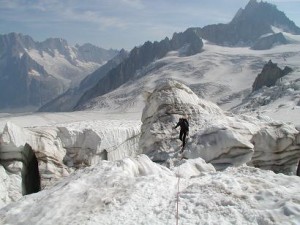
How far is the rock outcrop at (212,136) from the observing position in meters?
20.3

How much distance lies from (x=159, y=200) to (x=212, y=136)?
9853mm

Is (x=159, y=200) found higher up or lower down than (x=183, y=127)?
lower down

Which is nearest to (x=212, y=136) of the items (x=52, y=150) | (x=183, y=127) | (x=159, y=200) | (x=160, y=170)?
(x=183, y=127)

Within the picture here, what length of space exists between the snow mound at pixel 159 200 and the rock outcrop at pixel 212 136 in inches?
277

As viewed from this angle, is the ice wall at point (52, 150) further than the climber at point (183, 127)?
Yes

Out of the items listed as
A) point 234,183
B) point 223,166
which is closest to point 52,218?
point 234,183

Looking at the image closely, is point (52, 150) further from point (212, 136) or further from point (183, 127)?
point (212, 136)

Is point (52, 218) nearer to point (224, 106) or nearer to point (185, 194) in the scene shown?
point (185, 194)

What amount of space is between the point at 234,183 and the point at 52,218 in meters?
5.11

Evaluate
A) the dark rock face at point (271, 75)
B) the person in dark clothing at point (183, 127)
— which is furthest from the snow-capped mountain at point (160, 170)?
the dark rock face at point (271, 75)

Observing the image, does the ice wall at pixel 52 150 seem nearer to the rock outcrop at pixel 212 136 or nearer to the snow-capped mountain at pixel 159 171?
the snow-capped mountain at pixel 159 171

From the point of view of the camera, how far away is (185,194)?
11.6m

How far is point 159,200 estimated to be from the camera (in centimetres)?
1130

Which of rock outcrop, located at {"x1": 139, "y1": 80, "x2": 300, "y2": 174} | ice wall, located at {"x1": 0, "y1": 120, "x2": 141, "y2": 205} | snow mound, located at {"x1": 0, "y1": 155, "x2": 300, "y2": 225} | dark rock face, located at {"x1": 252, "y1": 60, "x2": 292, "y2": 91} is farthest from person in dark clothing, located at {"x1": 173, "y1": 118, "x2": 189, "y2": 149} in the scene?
dark rock face, located at {"x1": 252, "y1": 60, "x2": 292, "y2": 91}
